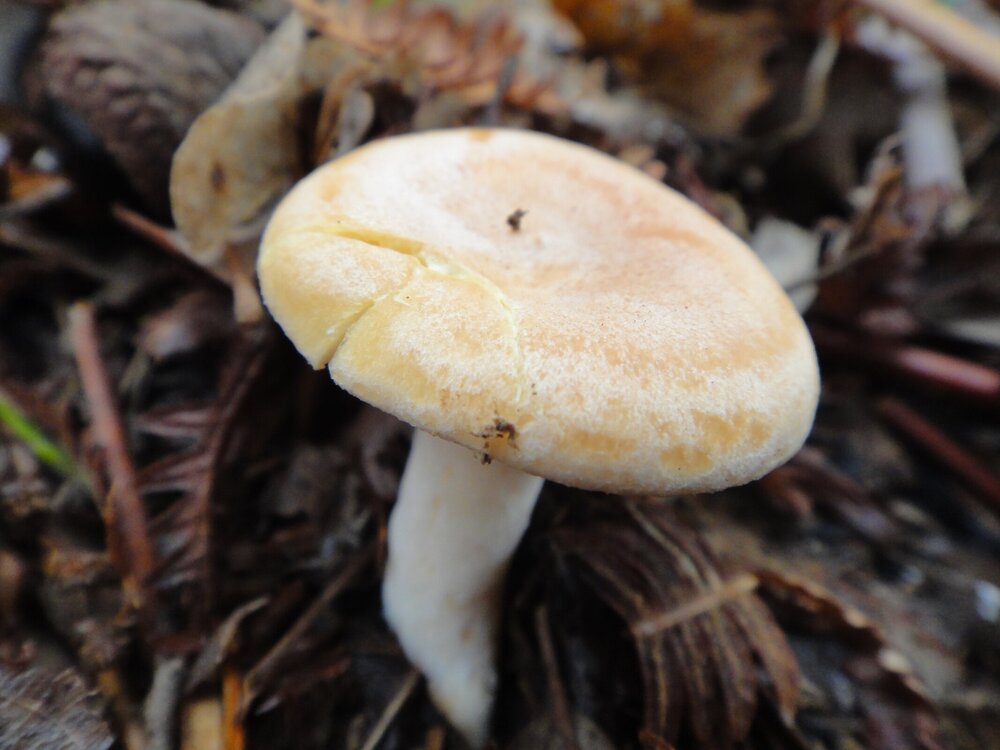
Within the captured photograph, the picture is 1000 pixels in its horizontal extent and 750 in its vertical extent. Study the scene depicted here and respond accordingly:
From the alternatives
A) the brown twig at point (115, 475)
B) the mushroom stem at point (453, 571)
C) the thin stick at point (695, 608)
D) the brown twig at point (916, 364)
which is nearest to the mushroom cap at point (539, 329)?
the mushroom stem at point (453, 571)

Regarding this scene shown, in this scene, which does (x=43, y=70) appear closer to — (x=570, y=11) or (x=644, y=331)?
(x=644, y=331)

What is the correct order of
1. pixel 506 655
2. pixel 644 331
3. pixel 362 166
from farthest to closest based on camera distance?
pixel 506 655 → pixel 362 166 → pixel 644 331

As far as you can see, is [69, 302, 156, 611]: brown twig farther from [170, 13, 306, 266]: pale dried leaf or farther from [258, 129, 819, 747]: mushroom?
[258, 129, 819, 747]: mushroom

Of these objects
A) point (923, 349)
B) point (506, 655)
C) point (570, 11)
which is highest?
point (570, 11)

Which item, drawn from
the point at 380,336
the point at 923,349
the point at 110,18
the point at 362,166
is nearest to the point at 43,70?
the point at 110,18

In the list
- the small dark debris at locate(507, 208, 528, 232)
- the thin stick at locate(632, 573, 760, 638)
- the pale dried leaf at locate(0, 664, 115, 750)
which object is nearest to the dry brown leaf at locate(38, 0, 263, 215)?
the small dark debris at locate(507, 208, 528, 232)

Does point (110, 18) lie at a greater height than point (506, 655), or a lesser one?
greater
